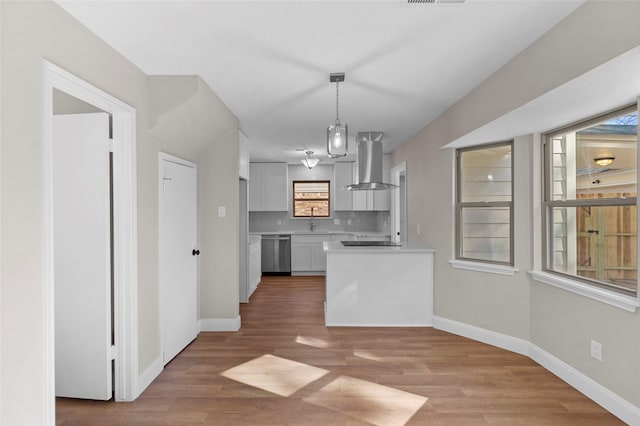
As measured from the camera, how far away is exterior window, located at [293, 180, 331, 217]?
786 cm

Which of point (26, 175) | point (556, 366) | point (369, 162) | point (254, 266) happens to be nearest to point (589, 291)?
point (556, 366)

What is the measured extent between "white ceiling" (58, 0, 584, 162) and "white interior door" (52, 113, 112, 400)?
2.31 ft

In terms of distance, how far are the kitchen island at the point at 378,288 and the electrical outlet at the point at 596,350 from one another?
70.0 inches

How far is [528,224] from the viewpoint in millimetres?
3354

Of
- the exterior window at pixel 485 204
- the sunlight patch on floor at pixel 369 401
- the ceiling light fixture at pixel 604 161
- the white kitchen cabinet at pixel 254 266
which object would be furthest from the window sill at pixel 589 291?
the white kitchen cabinet at pixel 254 266

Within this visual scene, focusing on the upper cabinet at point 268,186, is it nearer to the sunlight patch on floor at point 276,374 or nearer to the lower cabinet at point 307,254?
the lower cabinet at point 307,254

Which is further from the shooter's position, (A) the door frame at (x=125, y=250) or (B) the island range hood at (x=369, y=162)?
(B) the island range hood at (x=369, y=162)

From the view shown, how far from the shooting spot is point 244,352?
341 cm

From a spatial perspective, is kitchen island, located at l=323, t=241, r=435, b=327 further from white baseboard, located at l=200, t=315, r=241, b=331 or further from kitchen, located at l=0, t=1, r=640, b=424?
white baseboard, located at l=200, t=315, r=241, b=331

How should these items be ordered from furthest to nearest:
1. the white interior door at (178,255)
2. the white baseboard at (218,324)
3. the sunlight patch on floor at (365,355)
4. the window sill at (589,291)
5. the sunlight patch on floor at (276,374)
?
the white baseboard at (218,324) < the sunlight patch on floor at (365,355) < the white interior door at (178,255) < the sunlight patch on floor at (276,374) < the window sill at (589,291)

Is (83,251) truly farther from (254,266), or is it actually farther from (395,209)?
(395,209)

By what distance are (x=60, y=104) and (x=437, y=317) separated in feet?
13.5

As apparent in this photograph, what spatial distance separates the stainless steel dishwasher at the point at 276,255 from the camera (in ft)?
24.1

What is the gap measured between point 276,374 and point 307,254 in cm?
446
